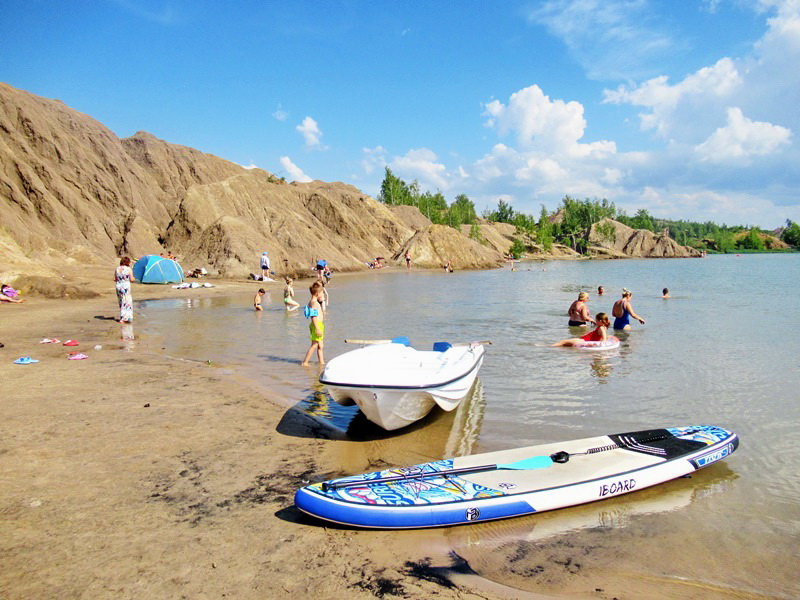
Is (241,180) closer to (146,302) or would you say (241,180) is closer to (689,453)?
(146,302)

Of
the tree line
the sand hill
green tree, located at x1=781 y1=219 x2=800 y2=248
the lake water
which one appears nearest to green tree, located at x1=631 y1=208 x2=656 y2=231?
the tree line

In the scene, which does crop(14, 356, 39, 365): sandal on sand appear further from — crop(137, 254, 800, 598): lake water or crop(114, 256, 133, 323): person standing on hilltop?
crop(114, 256, 133, 323): person standing on hilltop

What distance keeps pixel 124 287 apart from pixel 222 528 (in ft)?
42.1

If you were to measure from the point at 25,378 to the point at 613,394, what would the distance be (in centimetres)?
972

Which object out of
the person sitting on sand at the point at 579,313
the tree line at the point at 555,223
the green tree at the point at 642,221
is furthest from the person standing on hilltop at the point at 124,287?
the green tree at the point at 642,221

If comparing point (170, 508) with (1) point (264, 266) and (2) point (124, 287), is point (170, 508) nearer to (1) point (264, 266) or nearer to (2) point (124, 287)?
(2) point (124, 287)

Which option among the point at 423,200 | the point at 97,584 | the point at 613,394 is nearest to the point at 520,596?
the point at 97,584

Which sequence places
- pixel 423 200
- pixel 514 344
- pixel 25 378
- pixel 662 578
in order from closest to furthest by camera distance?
pixel 662 578, pixel 25 378, pixel 514 344, pixel 423 200

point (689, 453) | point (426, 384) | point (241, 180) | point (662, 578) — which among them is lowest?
point (662, 578)

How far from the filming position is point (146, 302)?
22.8 metres

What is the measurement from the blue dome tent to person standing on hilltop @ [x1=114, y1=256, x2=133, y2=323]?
603 inches

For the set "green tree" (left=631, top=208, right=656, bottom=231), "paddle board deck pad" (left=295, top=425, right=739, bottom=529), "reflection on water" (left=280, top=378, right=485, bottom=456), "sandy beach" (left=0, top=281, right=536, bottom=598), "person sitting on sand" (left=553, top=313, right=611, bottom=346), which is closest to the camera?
"sandy beach" (left=0, top=281, right=536, bottom=598)

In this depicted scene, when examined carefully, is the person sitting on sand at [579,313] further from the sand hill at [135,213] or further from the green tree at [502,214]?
the green tree at [502,214]

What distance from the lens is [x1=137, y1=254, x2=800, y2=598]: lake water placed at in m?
4.07
